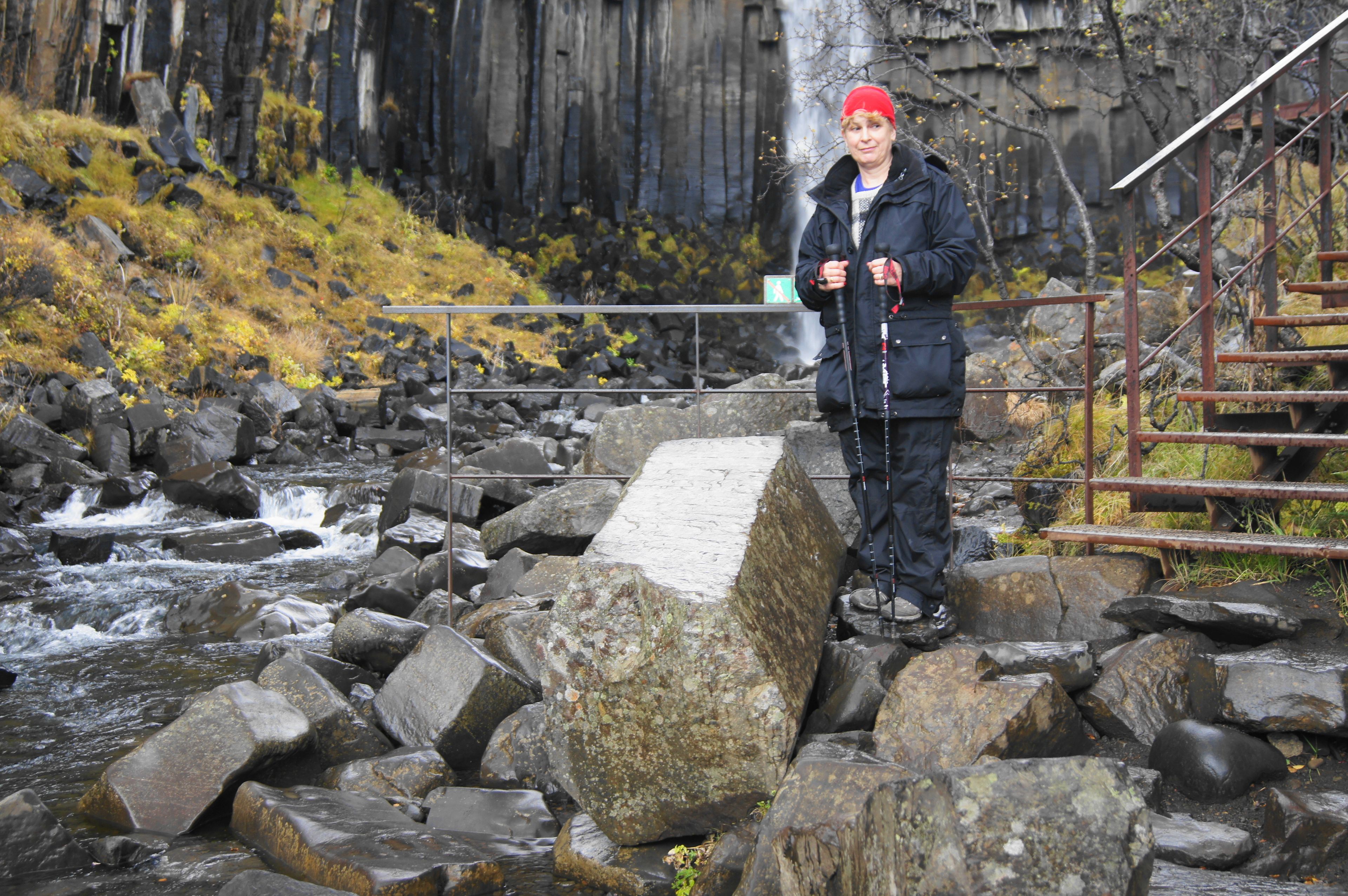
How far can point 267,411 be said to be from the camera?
1422 centimetres

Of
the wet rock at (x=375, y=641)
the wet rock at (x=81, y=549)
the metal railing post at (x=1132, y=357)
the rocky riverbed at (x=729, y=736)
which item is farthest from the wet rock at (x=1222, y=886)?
the wet rock at (x=81, y=549)

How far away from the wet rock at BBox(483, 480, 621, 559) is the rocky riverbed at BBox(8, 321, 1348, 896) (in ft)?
3.46

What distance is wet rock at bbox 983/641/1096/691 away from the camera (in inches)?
126

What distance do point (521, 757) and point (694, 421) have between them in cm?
285

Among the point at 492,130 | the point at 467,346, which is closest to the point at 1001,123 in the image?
the point at 467,346

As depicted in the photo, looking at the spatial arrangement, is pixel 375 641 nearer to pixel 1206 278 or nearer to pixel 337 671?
pixel 337 671

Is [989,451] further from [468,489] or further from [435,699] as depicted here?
[435,699]

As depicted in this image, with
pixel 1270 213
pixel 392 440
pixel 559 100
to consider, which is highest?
pixel 559 100

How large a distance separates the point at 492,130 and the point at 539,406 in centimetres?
1308

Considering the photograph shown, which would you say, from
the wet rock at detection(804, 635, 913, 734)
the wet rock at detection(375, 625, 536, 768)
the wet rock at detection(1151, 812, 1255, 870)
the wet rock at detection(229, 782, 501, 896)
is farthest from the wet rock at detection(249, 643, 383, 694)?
the wet rock at detection(1151, 812, 1255, 870)

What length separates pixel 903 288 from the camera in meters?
3.48

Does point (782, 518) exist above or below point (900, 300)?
below

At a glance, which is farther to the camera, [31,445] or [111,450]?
[111,450]

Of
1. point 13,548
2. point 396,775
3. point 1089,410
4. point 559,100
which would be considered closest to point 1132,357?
point 1089,410
